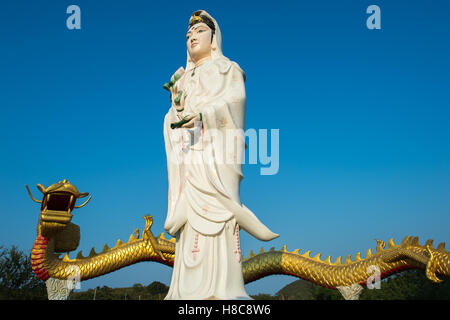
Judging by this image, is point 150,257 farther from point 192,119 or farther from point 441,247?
point 441,247

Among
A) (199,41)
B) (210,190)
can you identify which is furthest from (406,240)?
(199,41)

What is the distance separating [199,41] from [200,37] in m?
0.06

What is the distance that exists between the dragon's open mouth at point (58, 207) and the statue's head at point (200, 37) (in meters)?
4.27

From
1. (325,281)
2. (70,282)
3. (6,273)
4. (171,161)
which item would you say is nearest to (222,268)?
(171,161)

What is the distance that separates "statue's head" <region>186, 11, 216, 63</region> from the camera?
584 cm

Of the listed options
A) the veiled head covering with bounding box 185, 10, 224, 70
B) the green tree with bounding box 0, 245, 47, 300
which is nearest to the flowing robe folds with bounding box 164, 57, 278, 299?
the veiled head covering with bounding box 185, 10, 224, 70

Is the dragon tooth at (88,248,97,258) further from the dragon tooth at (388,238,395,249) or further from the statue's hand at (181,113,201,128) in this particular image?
the dragon tooth at (388,238,395,249)

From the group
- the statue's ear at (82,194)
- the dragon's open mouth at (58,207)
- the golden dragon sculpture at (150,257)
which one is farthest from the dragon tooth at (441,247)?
the dragon's open mouth at (58,207)

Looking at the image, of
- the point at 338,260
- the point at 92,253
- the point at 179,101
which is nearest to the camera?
the point at 179,101

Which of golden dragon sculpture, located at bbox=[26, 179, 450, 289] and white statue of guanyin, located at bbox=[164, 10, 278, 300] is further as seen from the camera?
golden dragon sculpture, located at bbox=[26, 179, 450, 289]

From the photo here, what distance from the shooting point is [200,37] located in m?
5.84

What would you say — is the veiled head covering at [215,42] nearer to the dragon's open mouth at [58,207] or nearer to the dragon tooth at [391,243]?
the dragon's open mouth at [58,207]

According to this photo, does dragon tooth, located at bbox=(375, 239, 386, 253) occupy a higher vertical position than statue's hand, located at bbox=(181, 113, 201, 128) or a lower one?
lower

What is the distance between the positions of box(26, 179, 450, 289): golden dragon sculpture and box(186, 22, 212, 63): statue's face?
420cm
